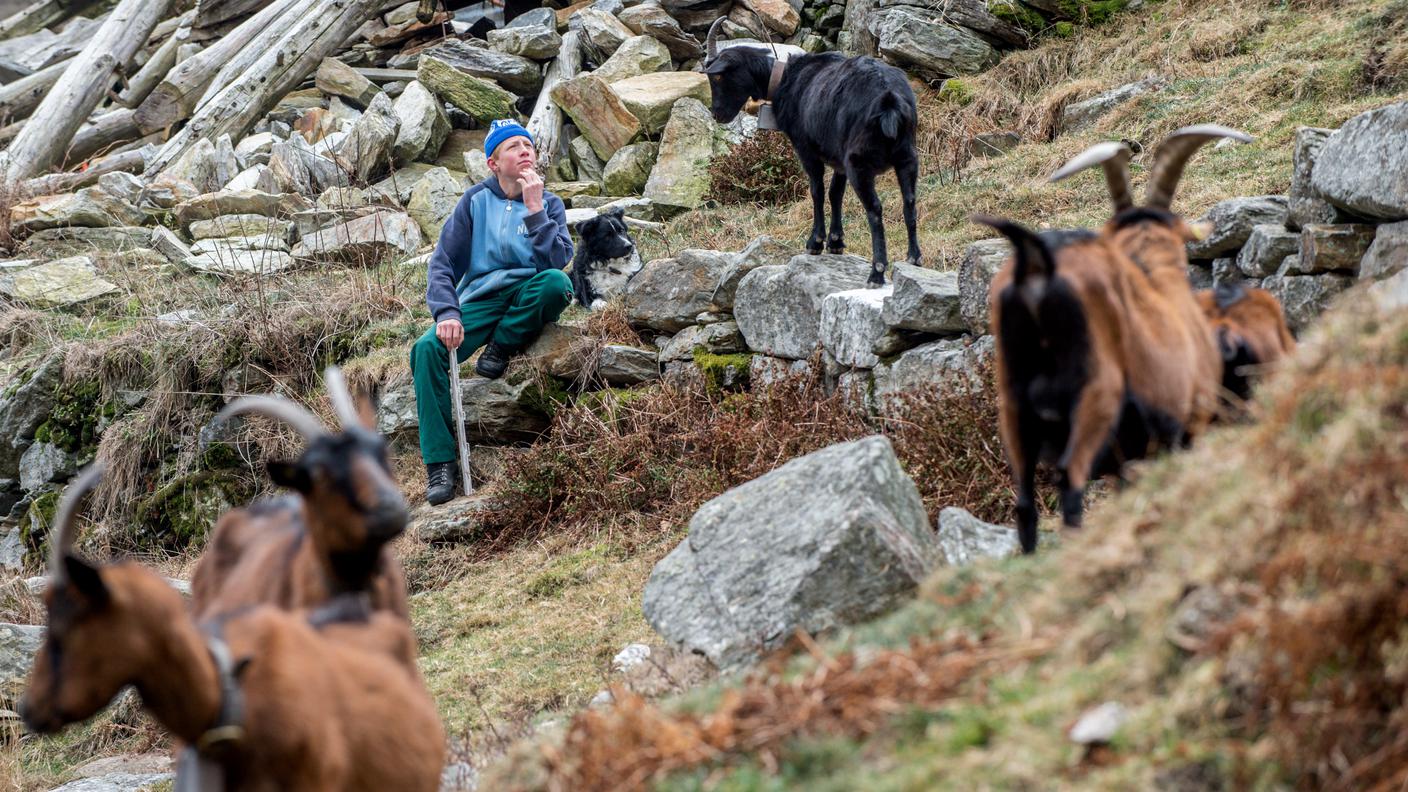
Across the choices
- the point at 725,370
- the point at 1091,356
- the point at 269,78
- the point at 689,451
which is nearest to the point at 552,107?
the point at 269,78

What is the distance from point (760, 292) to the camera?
338 inches

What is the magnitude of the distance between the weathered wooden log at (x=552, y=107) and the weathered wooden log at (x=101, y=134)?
5552 millimetres

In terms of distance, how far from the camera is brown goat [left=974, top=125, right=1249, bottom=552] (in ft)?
11.7

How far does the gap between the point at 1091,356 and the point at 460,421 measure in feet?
20.1

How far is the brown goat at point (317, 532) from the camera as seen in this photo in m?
3.05

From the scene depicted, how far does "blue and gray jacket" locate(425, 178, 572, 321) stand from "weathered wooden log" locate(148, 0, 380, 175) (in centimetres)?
781

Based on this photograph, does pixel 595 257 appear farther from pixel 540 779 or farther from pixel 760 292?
pixel 540 779

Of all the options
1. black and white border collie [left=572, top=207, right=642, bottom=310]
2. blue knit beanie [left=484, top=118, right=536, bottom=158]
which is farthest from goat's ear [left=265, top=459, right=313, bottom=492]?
black and white border collie [left=572, top=207, right=642, bottom=310]

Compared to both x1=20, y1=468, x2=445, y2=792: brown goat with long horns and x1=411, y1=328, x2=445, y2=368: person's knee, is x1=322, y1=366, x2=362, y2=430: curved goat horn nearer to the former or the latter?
x1=20, y1=468, x2=445, y2=792: brown goat with long horns

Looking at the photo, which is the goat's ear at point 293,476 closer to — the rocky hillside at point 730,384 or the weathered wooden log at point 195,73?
the rocky hillside at point 730,384

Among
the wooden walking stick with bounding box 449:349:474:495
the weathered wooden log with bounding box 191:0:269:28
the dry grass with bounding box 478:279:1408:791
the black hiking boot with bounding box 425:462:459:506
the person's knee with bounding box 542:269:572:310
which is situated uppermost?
the dry grass with bounding box 478:279:1408:791

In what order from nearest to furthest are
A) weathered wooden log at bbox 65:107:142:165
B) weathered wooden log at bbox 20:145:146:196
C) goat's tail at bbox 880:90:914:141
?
goat's tail at bbox 880:90:914:141
weathered wooden log at bbox 20:145:146:196
weathered wooden log at bbox 65:107:142:165

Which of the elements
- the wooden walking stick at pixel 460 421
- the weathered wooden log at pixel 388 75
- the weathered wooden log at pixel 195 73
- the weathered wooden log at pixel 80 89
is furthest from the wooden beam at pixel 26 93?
the wooden walking stick at pixel 460 421

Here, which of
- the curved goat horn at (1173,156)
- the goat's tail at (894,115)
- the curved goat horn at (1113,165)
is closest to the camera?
the curved goat horn at (1113,165)
